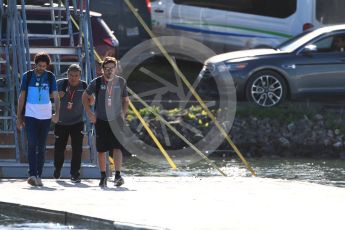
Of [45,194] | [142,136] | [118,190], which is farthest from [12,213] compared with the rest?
[142,136]

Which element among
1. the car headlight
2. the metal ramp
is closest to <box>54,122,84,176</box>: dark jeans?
the metal ramp

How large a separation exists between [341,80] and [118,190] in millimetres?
9585

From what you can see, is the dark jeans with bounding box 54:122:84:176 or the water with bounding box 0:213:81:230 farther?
the dark jeans with bounding box 54:122:84:176

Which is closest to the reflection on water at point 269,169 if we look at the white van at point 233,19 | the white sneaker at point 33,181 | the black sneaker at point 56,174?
the black sneaker at point 56,174

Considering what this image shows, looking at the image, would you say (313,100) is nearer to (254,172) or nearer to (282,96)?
(282,96)

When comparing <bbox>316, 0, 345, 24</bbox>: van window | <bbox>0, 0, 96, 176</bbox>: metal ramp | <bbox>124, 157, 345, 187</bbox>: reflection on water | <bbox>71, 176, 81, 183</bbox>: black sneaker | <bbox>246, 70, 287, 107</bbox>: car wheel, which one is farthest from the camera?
<bbox>316, 0, 345, 24</bbox>: van window

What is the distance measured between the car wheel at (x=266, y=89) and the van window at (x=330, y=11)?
16.4 feet

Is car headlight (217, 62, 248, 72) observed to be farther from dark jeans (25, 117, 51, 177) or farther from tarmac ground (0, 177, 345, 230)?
dark jeans (25, 117, 51, 177)

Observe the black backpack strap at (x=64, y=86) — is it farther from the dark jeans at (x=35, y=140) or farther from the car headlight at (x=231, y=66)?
the car headlight at (x=231, y=66)

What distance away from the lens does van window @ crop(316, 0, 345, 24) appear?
28.2m

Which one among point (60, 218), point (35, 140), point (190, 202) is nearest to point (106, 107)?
point (35, 140)

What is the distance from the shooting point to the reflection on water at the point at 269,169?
19328 millimetres

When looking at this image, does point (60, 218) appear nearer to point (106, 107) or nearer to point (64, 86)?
point (106, 107)

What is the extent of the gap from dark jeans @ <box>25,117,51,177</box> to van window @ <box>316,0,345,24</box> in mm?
13807
